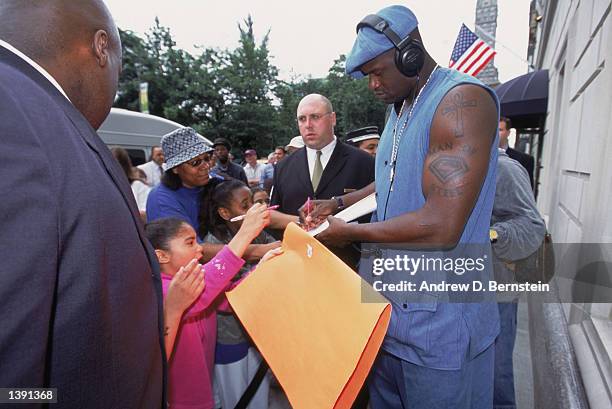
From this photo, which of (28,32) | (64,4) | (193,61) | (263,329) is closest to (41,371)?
(28,32)

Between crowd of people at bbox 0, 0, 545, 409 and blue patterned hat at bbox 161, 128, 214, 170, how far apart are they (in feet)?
0.05

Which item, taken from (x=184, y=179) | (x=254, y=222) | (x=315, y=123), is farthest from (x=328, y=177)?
(x=254, y=222)

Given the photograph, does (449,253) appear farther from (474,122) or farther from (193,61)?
(193,61)

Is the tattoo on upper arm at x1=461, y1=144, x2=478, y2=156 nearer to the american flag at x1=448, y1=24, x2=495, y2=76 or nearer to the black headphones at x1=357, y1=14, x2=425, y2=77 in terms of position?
the black headphones at x1=357, y1=14, x2=425, y2=77

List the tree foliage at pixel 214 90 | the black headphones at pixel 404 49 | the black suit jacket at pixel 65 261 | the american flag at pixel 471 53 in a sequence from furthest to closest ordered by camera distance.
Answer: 1. the tree foliage at pixel 214 90
2. the american flag at pixel 471 53
3. the black headphones at pixel 404 49
4. the black suit jacket at pixel 65 261

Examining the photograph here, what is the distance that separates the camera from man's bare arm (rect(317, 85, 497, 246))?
133 centimetres

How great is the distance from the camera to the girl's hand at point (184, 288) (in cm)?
171

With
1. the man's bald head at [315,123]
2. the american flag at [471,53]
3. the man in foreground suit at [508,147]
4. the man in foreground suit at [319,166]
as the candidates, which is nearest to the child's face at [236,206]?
the man in foreground suit at [319,166]

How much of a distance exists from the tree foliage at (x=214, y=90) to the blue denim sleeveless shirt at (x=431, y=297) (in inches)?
1228

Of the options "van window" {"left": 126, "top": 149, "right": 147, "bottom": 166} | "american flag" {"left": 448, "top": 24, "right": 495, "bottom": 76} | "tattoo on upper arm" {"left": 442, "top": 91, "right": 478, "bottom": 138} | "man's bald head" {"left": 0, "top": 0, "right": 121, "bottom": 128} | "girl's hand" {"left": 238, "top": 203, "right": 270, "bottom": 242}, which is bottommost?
"girl's hand" {"left": 238, "top": 203, "right": 270, "bottom": 242}

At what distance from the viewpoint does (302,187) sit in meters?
3.51

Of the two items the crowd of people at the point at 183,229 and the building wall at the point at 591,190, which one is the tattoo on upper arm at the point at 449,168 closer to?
the crowd of people at the point at 183,229

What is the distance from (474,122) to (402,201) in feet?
1.32

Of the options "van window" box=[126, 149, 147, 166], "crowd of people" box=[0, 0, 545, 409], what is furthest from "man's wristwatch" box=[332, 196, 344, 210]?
"van window" box=[126, 149, 147, 166]
